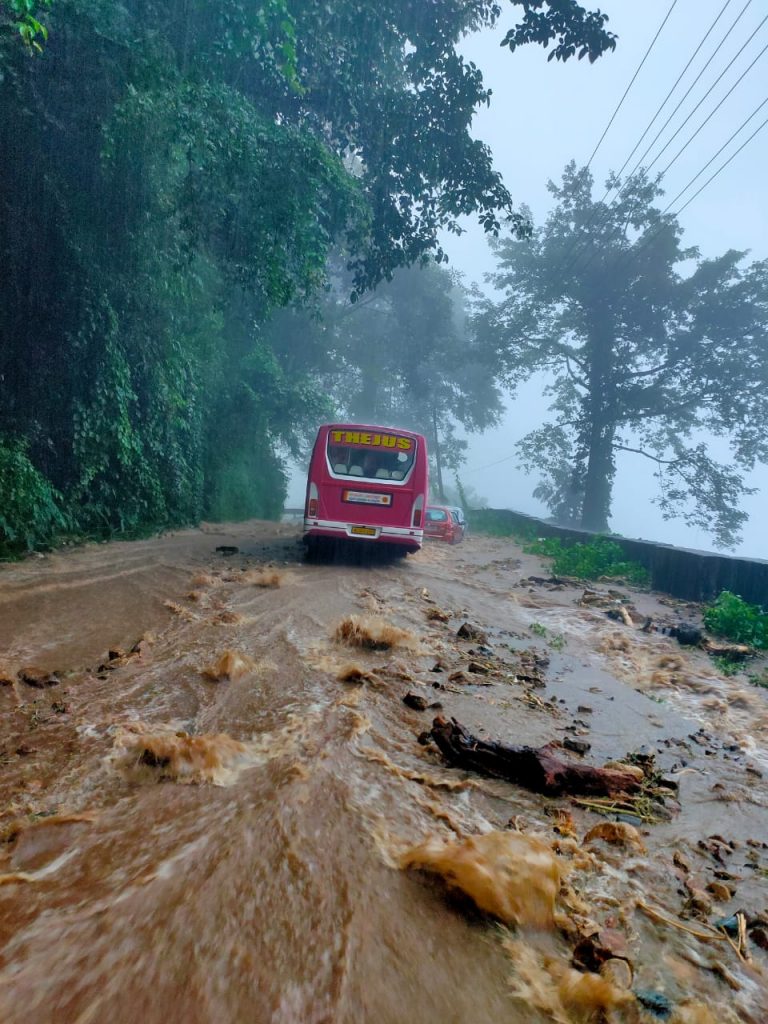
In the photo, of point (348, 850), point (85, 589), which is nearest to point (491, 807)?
point (348, 850)

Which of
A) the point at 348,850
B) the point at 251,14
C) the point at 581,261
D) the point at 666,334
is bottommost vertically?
the point at 348,850

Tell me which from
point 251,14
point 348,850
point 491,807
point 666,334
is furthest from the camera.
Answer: point 666,334

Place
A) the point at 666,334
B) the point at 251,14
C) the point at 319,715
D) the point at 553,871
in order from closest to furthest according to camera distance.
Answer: the point at 553,871 → the point at 319,715 → the point at 251,14 → the point at 666,334

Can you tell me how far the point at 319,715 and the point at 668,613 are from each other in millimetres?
6494

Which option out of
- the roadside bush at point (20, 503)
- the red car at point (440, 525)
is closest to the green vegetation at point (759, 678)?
the roadside bush at point (20, 503)

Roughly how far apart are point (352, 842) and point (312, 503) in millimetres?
7614

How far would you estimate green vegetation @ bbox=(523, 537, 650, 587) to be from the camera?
11.0 m

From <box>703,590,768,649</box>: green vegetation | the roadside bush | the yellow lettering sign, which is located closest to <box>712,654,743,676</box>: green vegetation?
<box>703,590,768,649</box>: green vegetation

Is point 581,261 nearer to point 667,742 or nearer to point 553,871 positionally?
point 667,742

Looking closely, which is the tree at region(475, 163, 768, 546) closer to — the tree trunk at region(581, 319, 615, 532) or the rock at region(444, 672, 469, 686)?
the tree trunk at region(581, 319, 615, 532)

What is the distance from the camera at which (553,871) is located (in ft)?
6.64

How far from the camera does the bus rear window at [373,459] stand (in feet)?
33.0

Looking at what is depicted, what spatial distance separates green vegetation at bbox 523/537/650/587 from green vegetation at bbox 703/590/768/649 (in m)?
3.56

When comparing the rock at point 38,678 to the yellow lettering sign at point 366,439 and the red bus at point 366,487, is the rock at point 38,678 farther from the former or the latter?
the yellow lettering sign at point 366,439
